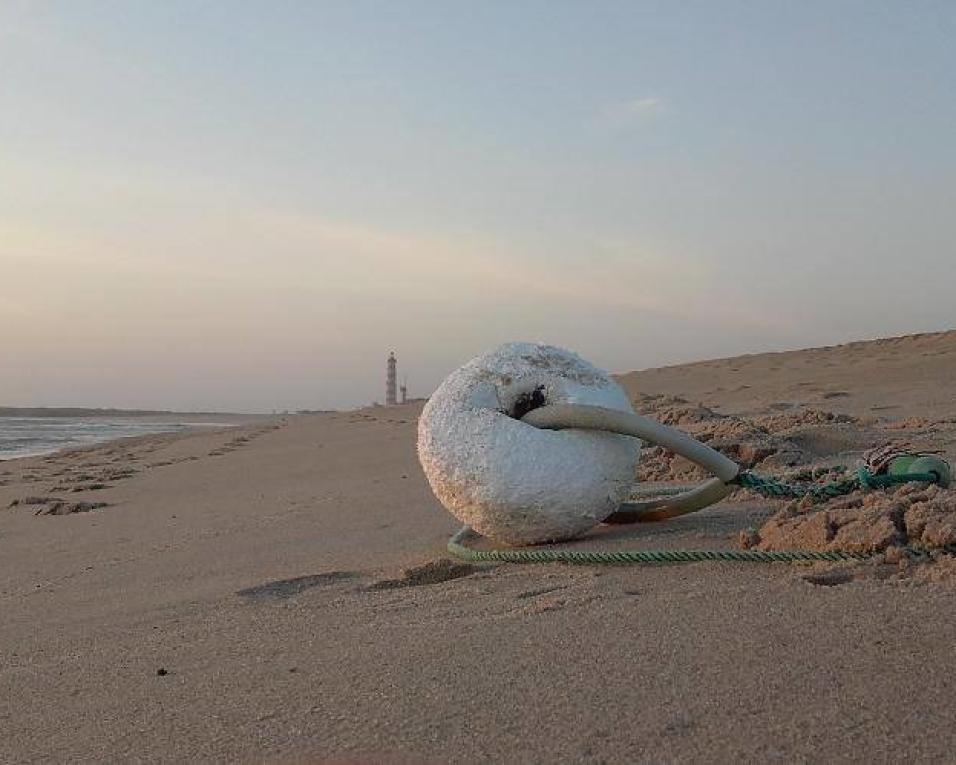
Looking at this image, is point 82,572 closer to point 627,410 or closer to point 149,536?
point 149,536

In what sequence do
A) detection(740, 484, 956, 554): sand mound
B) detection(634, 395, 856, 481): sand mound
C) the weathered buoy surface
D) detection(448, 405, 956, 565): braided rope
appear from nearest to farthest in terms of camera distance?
1. detection(740, 484, 956, 554): sand mound
2. detection(448, 405, 956, 565): braided rope
3. the weathered buoy surface
4. detection(634, 395, 856, 481): sand mound

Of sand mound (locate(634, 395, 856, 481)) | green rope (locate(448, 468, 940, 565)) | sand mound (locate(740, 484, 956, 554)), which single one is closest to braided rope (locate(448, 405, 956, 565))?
green rope (locate(448, 468, 940, 565))

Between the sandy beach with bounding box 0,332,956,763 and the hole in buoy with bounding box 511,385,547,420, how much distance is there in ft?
1.71

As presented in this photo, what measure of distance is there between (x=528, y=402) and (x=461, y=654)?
161cm

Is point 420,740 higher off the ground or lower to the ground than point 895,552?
lower

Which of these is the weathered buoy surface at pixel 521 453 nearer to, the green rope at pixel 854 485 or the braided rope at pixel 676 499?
the braided rope at pixel 676 499

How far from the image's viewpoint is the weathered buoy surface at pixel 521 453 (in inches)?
135

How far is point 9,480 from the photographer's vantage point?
35.5 feet

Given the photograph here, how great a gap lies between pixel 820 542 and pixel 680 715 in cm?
118

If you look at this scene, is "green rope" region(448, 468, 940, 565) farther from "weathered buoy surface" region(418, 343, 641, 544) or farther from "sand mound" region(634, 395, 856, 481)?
"sand mound" region(634, 395, 856, 481)

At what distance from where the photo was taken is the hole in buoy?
369 centimetres

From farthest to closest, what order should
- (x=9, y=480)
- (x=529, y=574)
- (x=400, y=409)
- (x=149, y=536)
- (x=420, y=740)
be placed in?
(x=400, y=409), (x=9, y=480), (x=149, y=536), (x=529, y=574), (x=420, y=740)

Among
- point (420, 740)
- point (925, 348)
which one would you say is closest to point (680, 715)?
point (420, 740)

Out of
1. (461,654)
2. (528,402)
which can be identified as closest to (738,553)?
(461,654)
